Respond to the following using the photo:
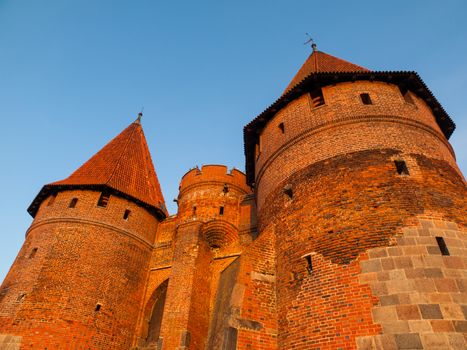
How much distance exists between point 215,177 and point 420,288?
35.3ft

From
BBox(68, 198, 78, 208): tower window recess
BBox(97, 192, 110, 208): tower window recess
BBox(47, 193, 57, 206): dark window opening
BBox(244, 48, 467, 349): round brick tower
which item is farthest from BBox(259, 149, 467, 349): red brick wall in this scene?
BBox(47, 193, 57, 206): dark window opening

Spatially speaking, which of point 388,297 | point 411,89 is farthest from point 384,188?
point 411,89

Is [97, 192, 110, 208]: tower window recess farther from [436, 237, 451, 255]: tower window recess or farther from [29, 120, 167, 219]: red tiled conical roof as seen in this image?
[436, 237, 451, 255]: tower window recess

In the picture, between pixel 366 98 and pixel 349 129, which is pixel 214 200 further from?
pixel 366 98

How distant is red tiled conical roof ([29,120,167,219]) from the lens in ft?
50.2

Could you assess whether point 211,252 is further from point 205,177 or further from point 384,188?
point 384,188

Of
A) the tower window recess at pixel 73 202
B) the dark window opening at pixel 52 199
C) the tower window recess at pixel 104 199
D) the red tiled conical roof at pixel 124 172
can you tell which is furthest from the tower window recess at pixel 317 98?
the dark window opening at pixel 52 199

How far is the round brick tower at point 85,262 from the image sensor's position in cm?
1172

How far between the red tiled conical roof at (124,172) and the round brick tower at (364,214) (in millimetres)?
6987

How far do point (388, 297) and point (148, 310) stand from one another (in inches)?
414

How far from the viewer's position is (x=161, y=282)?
14.6 metres

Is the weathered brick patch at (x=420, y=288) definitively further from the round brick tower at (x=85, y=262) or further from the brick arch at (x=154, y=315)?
the brick arch at (x=154, y=315)

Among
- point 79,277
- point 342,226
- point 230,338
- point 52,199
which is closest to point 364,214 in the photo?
point 342,226

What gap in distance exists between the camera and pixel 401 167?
8.20m
